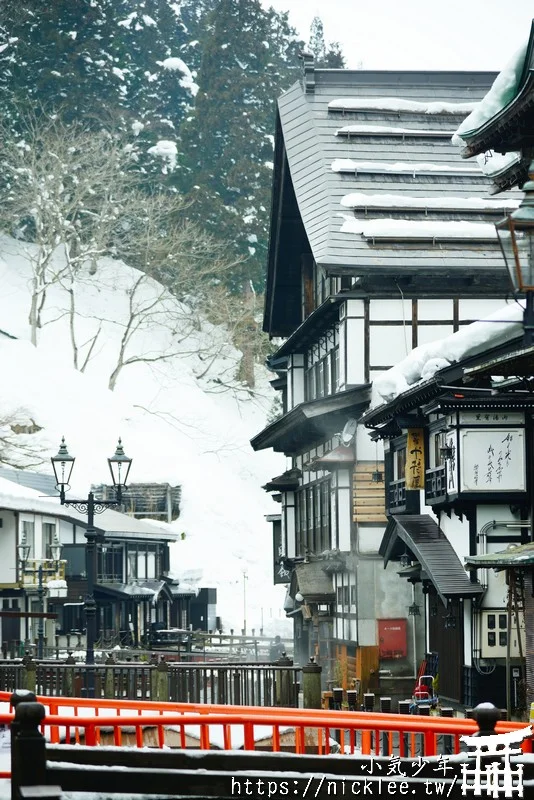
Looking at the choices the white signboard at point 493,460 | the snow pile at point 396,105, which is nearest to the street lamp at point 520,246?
the white signboard at point 493,460

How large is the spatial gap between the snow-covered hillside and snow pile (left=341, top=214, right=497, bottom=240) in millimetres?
33808

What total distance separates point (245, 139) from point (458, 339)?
69.7 m

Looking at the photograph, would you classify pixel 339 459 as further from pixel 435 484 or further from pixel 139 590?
pixel 139 590

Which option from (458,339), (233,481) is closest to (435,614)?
(458,339)

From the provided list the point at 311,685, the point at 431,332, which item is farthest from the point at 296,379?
the point at 311,685

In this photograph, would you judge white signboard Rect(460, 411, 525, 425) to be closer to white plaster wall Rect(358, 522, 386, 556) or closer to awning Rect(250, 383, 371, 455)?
awning Rect(250, 383, 371, 455)

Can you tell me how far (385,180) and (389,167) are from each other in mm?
439

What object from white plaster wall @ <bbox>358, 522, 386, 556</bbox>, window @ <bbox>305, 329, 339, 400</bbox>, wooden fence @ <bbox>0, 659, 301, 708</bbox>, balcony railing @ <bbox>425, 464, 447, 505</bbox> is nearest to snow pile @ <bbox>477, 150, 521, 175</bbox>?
balcony railing @ <bbox>425, 464, 447, 505</bbox>

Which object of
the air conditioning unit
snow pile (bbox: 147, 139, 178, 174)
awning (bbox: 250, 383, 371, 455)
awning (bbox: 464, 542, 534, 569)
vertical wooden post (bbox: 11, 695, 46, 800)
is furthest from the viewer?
snow pile (bbox: 147, 139, 178, 174)

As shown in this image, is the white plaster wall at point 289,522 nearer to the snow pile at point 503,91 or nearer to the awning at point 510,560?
the awning at point 510,560

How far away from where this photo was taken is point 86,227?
297ft

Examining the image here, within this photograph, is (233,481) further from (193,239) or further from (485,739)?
(485,739)

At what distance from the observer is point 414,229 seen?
3772 centimetres

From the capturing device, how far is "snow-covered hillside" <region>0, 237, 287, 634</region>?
74.8m
